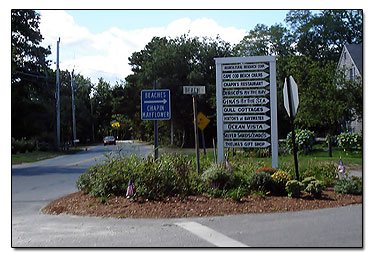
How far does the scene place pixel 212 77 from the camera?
35.9m

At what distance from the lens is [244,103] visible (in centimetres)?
1103

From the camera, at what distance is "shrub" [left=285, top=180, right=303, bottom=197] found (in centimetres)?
870

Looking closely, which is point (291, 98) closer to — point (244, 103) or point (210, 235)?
point (244, 103)

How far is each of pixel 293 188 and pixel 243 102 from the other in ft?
10.4

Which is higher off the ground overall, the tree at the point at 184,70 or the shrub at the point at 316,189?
the tree at the point at 184,70

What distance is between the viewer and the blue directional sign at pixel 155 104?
10.2 meters

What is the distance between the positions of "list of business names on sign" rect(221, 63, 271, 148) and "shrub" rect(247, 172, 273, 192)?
1.99 metres

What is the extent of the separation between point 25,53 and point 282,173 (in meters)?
18.1

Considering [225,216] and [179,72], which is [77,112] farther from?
[225,216]

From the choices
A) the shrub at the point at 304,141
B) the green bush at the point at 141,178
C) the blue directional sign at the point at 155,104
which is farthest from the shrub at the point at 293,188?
the shrub at the point at 304,141

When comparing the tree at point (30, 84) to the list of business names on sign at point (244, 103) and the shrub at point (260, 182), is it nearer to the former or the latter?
the list of business names on sign at point (244, 103)

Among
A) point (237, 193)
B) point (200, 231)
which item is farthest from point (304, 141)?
point (200, 231)

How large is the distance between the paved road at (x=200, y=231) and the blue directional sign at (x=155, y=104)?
11.0 ft

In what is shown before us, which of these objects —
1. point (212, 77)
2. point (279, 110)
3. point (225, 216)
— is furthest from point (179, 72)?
point (225, 216)
